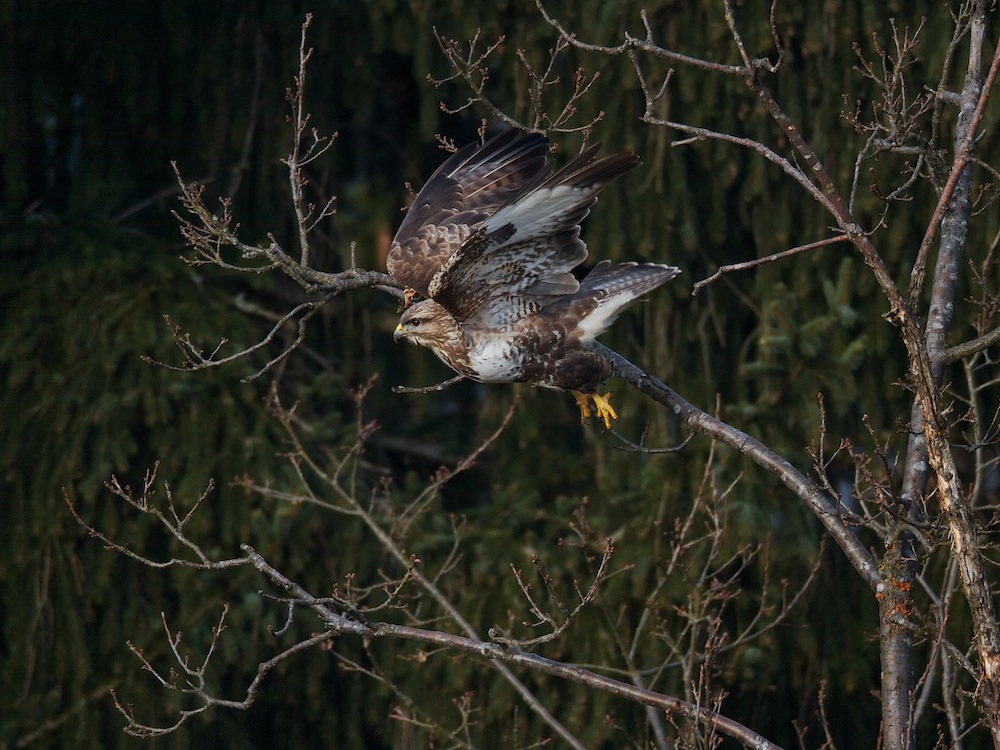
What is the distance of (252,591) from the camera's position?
22.0 ft

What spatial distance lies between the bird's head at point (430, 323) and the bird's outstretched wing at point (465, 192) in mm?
299

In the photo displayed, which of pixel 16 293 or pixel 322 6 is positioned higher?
pixel 322 6

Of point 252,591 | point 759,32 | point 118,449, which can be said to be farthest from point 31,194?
point 759,32

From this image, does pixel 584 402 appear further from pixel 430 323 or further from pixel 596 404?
pixel 430 323

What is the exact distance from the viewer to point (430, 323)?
465 cm

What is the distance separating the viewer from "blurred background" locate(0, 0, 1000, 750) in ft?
21.1

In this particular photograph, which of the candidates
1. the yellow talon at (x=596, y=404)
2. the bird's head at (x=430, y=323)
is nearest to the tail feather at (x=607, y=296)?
the yellow talon at (x=596, y=404)

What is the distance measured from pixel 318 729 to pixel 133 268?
8.12 ft

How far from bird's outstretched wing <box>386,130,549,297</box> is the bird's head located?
0.30m

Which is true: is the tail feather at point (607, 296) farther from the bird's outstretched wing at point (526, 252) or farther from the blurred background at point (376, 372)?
the blurred background at point (376, 372)

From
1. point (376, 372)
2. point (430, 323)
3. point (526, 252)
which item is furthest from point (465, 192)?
point (376, 372)

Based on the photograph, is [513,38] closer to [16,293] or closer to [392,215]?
[392,215]

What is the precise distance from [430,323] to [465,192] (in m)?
0.79

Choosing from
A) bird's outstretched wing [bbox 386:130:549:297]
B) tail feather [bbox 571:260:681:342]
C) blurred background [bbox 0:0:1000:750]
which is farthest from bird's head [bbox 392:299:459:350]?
blurred background [bbox 0:0:1000:750]
